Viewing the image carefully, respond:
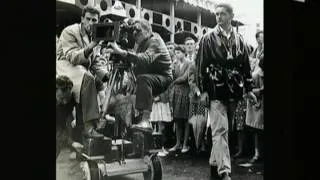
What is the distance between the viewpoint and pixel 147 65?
309 cm

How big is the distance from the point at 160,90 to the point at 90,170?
2.22ft

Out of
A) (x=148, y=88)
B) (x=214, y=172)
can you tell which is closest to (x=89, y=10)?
(x=148, y=88)

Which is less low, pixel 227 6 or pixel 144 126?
pixel 227 6

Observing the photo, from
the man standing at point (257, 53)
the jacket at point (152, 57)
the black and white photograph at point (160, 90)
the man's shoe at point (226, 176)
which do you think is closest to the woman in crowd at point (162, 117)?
the black and white photograph at point (160, 90)

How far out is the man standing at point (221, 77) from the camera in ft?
11.3

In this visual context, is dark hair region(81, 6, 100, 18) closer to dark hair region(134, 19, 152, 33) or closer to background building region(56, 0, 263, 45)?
background building region(56, 0, 263, 45)

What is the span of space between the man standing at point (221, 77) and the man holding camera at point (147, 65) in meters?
0.33

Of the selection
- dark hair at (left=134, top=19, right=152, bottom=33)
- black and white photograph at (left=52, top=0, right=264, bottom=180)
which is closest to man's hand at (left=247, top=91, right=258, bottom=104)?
black and white photograph at (left=52, top=0, right=264, bottom=180)

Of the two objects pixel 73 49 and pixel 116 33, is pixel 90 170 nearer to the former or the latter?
pixel 73 49

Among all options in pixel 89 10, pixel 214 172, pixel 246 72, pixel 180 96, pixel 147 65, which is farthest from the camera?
pixel 246 72

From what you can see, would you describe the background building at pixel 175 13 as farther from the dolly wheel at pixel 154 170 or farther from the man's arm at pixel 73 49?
the dolly wheel at pixel 154 170

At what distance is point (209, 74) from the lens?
11.3ft
